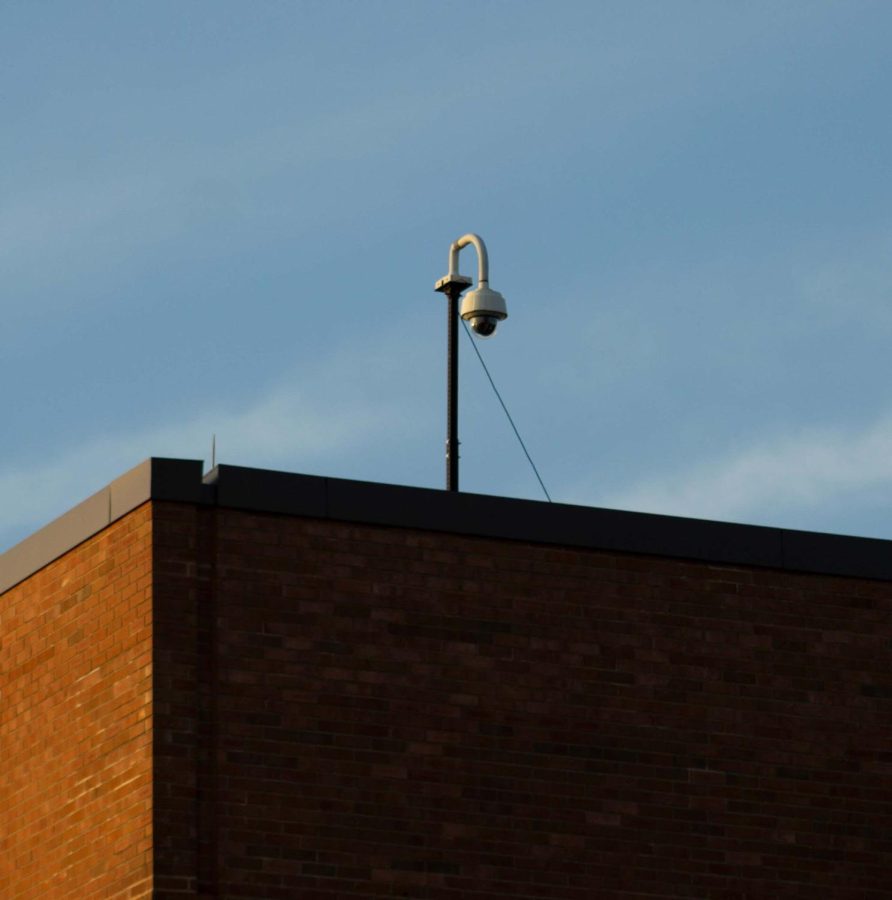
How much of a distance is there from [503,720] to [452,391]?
5.41 m

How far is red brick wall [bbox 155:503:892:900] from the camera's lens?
19.0 meters

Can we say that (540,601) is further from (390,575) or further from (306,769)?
(306,769)

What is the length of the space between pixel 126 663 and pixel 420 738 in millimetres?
2451

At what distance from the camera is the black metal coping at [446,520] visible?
19.5 m

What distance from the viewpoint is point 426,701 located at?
19.7m

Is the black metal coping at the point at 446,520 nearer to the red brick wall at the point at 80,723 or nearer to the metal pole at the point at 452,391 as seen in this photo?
the red brick wall at the point at 80,723

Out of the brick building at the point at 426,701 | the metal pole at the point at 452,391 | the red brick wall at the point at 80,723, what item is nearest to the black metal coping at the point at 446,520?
the brick building at the point at 426,701

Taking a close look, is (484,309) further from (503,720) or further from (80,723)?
(80,723)

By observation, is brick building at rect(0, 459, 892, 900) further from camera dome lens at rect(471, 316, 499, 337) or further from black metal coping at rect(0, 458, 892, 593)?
camera dome lens at rect(471, 316, 499, 337)

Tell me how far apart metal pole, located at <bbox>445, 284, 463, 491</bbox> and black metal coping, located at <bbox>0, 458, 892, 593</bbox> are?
3.26 m

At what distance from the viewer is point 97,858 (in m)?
19.0

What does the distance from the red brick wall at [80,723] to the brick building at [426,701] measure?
0.10ft

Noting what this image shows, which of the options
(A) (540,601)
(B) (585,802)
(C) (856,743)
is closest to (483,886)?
(B) (585,802)

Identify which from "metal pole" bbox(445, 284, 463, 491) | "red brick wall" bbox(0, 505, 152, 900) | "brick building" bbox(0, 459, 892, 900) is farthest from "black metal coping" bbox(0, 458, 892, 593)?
"metal pole" bbox(445, 284, 463, 491)
